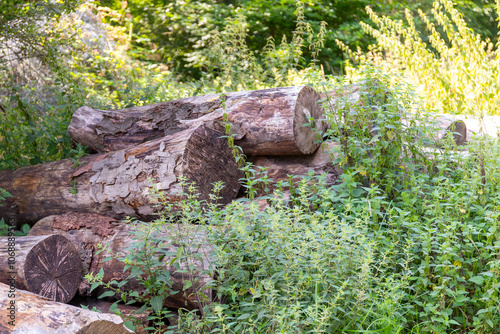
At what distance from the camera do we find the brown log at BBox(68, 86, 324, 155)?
13.0 ft

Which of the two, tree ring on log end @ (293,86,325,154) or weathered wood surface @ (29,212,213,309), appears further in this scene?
tree ring on log end @ (293,86,325,154)

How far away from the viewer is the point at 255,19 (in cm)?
1237

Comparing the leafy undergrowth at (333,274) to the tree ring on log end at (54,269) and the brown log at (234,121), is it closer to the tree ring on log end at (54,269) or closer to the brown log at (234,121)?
the tree ring on log end at (54,269)

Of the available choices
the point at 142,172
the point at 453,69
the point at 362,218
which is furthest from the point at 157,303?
the point at 453,69

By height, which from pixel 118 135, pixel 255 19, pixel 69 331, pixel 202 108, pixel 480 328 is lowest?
pixel 480 328

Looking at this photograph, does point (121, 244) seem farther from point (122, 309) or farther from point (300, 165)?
point (300, 165)

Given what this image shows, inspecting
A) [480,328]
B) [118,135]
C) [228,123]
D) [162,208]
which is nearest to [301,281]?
[480,328]

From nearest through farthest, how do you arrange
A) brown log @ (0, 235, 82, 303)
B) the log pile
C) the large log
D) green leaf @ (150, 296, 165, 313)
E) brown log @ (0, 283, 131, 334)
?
brown log @ (0, 283, 131, 334)
green leaf @ (150, 296, 165, 313)
brown log @ (0, 235, 82, 303)
the log pile
the large log

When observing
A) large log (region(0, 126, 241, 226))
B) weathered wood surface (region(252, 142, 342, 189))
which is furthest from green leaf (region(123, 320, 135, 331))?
weathered wood surface (region(252, 142, 342, 189))

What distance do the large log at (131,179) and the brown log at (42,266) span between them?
2.38 ft

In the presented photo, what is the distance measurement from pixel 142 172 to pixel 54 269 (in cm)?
105

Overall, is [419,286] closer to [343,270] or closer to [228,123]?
[343,270]

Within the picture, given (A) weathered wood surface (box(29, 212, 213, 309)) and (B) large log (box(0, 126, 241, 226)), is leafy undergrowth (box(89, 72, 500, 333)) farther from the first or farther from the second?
(B) large log (box(0, 126, 241, 226))

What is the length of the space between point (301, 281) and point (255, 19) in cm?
1109
